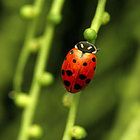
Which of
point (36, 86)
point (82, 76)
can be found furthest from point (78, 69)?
point (36, 86)

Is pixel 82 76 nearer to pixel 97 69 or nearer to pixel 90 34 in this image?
pixel 90 34

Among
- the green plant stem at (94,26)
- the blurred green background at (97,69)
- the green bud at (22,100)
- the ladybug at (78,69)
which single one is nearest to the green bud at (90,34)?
the green plant stem at (94,26)

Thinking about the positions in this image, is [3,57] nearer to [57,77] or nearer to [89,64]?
[57,77]

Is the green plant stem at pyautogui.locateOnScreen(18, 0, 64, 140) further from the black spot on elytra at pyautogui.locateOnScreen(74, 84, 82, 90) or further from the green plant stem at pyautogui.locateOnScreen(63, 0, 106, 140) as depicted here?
the green plant stem at pyautogui.locateOnScreen(63, 0, 106, 140)

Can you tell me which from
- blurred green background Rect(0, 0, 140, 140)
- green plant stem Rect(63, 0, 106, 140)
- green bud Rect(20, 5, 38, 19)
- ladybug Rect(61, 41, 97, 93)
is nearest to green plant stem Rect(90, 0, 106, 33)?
green plant stem Rect(63, 0, 106, 140)

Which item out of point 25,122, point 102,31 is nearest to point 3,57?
point 102,31

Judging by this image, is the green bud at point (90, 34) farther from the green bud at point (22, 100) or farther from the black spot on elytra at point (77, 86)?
the green bud at point (22, 100)
